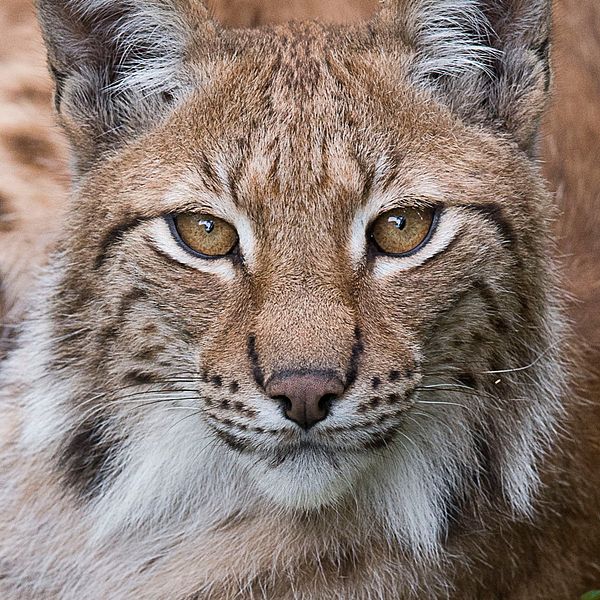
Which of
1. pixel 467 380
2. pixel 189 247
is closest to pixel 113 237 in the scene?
pixel 189 247

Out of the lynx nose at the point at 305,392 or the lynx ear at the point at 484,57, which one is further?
the lynx ear at the point at 484,57

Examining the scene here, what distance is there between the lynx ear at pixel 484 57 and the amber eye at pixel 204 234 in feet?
3.01

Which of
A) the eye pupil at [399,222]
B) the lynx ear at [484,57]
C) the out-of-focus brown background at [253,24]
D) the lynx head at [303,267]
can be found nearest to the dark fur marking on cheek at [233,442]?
the lynx head at [303,267]

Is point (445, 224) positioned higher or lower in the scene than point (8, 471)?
higher

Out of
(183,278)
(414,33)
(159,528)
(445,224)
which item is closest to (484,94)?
(414,33)

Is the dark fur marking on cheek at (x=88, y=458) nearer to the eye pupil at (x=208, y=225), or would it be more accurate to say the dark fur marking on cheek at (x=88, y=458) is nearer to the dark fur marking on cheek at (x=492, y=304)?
the eye pupil at (x=208, y=225)

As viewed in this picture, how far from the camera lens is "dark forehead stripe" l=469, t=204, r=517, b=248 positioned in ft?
13.8

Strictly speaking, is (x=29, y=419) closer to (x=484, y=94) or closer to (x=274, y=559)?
(x=274, y=559)

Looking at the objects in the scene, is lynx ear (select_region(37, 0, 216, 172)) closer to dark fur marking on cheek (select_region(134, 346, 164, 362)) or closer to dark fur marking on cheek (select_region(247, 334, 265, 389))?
dark fur marking on cheek (select_region(134, 346, 164, 362))

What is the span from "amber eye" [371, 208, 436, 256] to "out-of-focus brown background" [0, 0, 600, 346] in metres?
1.33

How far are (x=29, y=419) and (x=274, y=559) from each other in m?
1.11

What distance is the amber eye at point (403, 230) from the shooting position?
4.08 metres

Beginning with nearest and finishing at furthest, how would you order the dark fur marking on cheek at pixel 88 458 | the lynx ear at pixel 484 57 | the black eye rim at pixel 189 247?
the black eye rim at pixel 189 247 → the lynx ear at pixel 484 57 → the dark fur marking on cheek at pixel 88 458

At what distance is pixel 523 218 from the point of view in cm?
433
